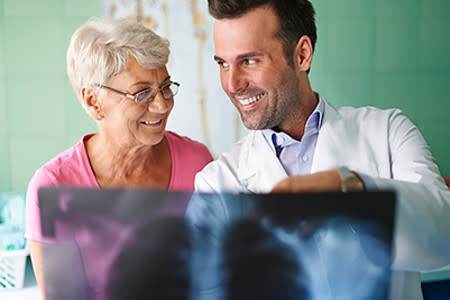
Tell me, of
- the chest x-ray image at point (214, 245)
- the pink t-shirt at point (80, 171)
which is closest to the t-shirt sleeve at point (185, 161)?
the pink t-shirt at point (80, 171)

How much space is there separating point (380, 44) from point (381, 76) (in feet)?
0.60

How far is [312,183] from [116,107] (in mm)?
891

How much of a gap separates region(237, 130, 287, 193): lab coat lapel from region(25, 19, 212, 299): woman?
0.30 m

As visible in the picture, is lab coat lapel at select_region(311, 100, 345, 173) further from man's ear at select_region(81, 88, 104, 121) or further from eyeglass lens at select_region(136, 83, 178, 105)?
man's ear at select_region(81, 88, 104, 121)

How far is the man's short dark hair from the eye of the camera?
992mm

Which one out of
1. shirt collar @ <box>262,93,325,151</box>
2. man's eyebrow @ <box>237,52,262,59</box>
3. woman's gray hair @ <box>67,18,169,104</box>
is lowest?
shirt collar @ <box>262,93,325,151</box>

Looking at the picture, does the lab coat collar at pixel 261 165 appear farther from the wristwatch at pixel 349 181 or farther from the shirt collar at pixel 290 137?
the wristwatch at pixel 349 181

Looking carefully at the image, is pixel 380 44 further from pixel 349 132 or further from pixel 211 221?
pixel 211 221

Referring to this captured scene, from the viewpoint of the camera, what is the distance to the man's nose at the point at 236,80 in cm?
101

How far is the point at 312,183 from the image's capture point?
48 cm

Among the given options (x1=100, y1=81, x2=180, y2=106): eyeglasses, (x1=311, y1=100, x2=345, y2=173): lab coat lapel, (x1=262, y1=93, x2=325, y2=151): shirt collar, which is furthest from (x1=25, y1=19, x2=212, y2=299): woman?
(x1=311, y1=100, x2=345, y2=173): lab coat lapel

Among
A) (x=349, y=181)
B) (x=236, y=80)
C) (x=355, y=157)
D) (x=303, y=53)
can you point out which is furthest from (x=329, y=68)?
(x=349, y=181)

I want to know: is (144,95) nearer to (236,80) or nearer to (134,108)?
(134,108)

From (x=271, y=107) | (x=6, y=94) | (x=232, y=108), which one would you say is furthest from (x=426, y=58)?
(x=6, y=94)
